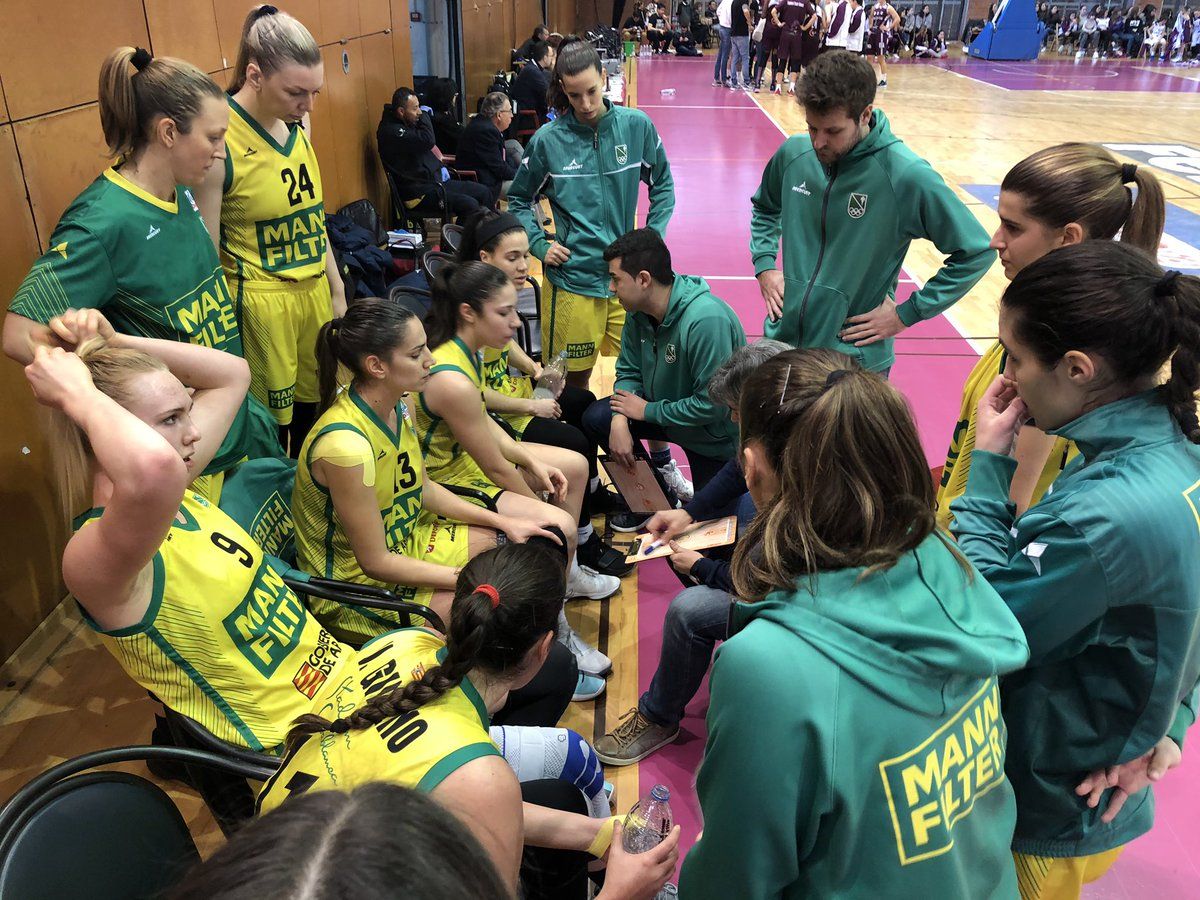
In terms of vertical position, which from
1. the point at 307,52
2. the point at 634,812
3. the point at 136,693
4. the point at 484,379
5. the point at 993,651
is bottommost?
the point at 136,693

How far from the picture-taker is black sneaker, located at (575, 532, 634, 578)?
146 inches

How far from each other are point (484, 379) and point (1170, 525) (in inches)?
107

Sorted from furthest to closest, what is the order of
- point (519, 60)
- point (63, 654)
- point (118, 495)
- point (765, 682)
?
point (519, 60)
point (63, 654)
point (118, 495)
point (765, 682)

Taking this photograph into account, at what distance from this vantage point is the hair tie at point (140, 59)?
237 cm

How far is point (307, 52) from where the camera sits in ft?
9.56

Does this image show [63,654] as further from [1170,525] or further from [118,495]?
[1170,525]

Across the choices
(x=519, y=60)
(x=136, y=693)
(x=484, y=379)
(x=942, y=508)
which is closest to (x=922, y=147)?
(x=519, y=60)

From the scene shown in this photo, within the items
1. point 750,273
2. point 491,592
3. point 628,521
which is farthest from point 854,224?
point 750,273

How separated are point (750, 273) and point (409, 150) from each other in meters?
2.90

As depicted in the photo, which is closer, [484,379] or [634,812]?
[634,812]

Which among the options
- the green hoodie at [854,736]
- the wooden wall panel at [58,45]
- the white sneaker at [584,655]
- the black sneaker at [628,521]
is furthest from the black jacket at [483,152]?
the green hoodie at [854,736]

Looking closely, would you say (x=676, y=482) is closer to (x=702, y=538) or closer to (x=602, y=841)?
(x=702, y=538)

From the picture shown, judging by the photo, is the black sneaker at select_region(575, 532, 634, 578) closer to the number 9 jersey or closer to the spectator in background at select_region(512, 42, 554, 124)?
the number 9 jersey

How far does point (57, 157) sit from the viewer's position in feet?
10.2
